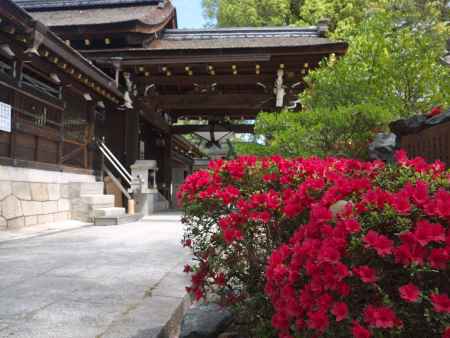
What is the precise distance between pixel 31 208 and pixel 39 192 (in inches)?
15.8

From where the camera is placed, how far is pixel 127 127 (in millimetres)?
11789

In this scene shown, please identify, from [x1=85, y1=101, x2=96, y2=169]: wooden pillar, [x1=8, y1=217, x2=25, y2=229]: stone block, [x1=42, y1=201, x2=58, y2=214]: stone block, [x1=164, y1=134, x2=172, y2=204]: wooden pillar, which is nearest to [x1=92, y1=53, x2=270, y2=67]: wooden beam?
[x1=85, y1=101, x2=96, y2=169]: wooden pillar

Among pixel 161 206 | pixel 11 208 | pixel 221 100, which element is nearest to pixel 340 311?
pixel 11 208

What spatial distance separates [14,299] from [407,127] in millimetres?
4885

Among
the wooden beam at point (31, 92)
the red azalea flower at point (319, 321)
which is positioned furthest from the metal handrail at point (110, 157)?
the red azalea flower at point (319, 321)

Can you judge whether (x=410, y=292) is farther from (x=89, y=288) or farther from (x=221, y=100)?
(x=221, y=100)

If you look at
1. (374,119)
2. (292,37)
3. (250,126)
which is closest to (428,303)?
(374,119)

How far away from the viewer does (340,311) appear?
50.7 inches

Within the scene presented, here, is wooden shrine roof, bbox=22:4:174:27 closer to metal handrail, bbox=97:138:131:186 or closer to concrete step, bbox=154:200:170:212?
metal handrail, bbox=97:138:131:186

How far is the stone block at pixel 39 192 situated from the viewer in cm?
763

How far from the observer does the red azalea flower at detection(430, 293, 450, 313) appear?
117 centimetres

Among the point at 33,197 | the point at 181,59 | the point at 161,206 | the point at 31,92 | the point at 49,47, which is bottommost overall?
the point at 161,206

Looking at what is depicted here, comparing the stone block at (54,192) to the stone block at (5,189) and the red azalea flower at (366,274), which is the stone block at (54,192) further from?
the red azalea flower at (366,274)

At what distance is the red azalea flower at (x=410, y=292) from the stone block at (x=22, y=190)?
7280 millimetres
